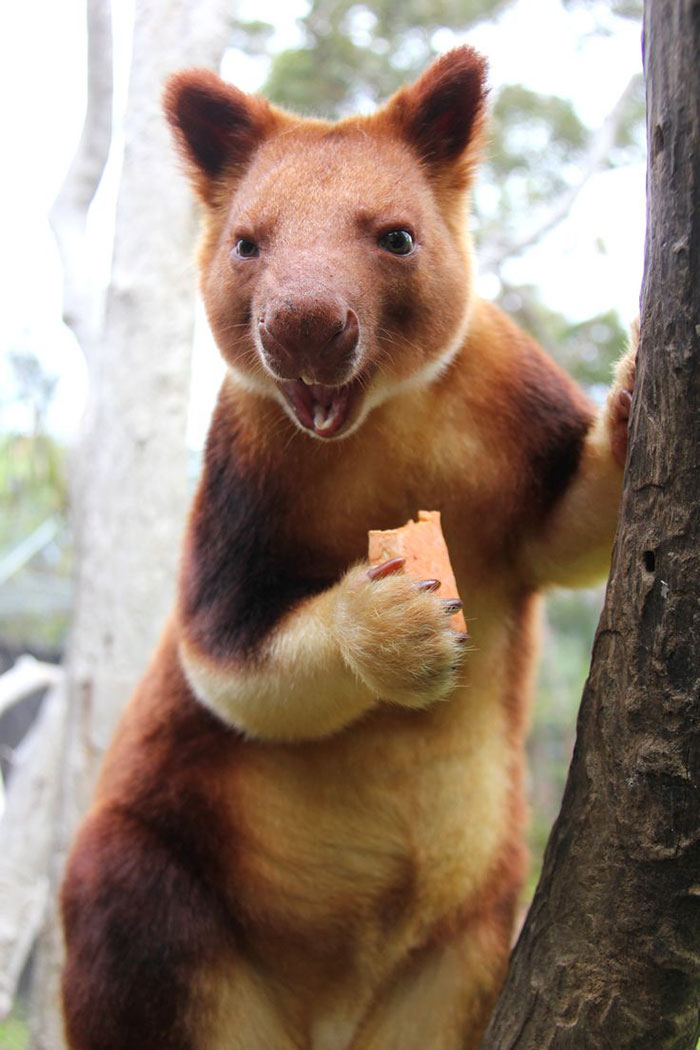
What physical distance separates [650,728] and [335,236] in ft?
4.06

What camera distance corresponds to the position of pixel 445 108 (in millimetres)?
2654

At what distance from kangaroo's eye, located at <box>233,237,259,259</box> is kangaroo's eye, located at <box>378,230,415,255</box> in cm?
30

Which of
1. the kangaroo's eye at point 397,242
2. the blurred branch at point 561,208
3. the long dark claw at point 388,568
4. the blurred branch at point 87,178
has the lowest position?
the long dark claw at point 388,568

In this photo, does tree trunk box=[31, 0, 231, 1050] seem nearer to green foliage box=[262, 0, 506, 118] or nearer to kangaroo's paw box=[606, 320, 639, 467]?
kangaroo's paw box=[606, 320, 639, 467]

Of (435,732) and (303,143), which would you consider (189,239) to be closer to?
(303,143)

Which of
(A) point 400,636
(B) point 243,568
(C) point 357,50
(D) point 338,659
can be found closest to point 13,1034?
(B) point 243,568

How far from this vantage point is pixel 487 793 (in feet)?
9.12

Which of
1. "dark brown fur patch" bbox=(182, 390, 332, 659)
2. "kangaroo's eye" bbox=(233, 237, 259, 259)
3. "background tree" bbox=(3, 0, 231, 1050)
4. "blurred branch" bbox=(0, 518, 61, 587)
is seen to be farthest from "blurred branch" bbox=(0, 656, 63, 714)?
"kangaroo's eye" bbox=(233, 237, 259, 259)

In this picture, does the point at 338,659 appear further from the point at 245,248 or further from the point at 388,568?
the point at 245,248

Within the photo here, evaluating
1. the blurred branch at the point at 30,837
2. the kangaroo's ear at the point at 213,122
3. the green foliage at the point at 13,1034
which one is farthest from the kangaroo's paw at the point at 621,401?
the green foliage at the point at 13,1034

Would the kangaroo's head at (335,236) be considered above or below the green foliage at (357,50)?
below

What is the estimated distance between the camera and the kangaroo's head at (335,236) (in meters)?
2.09

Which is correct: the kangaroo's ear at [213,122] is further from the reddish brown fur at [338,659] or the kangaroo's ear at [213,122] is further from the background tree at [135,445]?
the background tree at [135,445]

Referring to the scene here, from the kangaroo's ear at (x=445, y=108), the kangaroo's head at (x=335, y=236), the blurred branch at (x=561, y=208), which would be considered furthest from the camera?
the blurred branch at (x=561, y=208)
